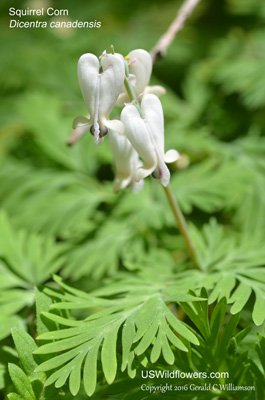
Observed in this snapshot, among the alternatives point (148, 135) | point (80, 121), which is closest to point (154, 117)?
point (148, 135)

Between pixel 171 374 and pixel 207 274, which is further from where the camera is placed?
pixel 207 274

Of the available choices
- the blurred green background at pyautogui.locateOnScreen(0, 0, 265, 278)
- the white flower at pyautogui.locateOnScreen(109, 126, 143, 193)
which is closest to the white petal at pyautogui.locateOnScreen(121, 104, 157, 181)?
the white flower at pyautogui.locateOnScreen(109, 126, 143, 193)

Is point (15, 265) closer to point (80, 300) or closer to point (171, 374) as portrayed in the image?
point (80, 300)

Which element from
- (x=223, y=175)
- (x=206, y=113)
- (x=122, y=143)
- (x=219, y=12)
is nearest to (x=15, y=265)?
(x=122, y=143)

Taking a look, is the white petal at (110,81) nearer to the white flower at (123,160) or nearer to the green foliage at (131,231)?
the white flower at (123,160)

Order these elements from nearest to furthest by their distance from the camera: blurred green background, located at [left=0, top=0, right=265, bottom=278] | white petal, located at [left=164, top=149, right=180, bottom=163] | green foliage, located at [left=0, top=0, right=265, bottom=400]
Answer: green foliage, located at [left=0, top=0, right=265, bottom=400], white petal, located at [left=164, top=149, right=180, bottom=163], blurred green background, located at [left=0, top=0, right=265, bottom=278]

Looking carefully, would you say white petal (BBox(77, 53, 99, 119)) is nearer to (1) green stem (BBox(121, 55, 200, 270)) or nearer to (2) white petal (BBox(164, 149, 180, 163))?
(1) green stem (BBox(121, 55, 200, 270))

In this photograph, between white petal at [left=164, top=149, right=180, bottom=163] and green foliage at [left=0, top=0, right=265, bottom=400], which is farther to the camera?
white petal at [left=164, top=149, right=180, bottom=163]
